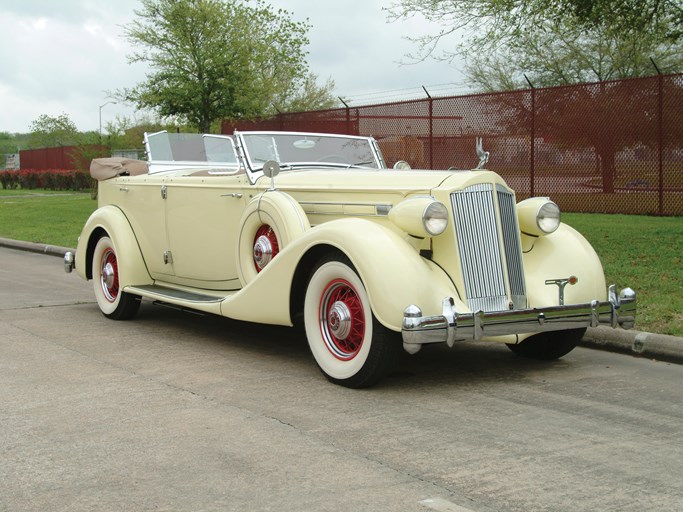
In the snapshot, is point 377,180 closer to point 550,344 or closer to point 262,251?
point 262,251

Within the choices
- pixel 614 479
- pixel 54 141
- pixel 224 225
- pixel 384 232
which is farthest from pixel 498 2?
pixel 54 141

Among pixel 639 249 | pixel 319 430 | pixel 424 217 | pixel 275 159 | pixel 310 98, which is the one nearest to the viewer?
pixel 319 430

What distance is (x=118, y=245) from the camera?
27.8 feet

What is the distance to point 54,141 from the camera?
69188 mm

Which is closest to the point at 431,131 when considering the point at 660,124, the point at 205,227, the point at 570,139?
the point at 570,139

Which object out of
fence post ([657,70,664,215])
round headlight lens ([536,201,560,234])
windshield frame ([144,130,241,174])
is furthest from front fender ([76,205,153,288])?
fence post ([657,70,664,215])

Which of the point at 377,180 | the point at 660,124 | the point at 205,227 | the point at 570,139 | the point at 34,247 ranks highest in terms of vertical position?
the point at 660,124

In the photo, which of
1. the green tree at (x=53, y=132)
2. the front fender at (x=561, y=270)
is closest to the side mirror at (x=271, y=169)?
the front fender at (x=561, y=270)

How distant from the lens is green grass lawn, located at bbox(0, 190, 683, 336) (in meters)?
7.64

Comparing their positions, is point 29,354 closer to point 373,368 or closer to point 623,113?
point 373,368

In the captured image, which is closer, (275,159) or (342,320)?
(342,320)

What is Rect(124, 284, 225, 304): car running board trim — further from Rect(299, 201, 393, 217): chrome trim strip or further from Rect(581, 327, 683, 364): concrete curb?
Rect(581, 327, 683, 364): concrete curb

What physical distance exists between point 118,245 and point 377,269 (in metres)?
3.72

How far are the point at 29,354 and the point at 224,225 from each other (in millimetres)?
1789
